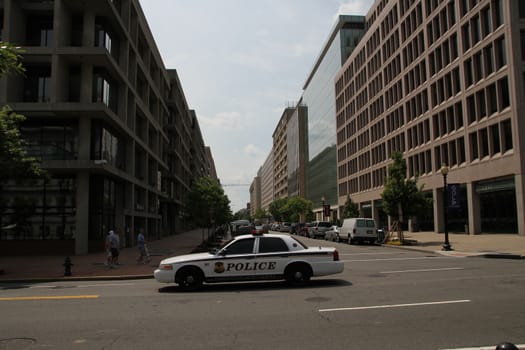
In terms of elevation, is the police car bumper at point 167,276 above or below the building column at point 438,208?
below

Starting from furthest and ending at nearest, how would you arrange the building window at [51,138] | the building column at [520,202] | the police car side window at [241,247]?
the building column at [520,202]
the building window at [51,138]
the police car side window at [241,247]

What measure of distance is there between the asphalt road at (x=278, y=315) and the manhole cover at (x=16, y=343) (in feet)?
0.05

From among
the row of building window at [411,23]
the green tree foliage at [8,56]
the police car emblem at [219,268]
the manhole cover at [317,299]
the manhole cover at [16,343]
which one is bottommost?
the manhole cover at [16,343]

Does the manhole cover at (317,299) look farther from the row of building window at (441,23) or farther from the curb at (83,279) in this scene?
the row of building window at (441,23)

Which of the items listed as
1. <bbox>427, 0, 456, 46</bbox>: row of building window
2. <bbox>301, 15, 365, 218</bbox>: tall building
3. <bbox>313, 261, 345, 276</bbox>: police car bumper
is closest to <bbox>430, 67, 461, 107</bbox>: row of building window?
<bbox>427, 0, 456, 46</bbox>: row of building window

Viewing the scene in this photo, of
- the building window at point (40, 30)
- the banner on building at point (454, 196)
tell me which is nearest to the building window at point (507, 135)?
the banner on building at point (454, 196)

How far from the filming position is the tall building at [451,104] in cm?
3234

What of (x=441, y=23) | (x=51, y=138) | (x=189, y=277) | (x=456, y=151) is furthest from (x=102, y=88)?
(x=441, y=23)

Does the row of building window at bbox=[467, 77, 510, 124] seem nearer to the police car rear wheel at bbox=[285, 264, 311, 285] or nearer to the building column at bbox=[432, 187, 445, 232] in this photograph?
the building column at bbox=[432, 187, 445, 232]

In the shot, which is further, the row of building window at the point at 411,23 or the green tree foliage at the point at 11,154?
the row of building window at the point at 411,23

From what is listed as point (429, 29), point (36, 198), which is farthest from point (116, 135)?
point (429, 29)

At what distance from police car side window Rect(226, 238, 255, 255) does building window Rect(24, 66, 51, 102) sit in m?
22.0

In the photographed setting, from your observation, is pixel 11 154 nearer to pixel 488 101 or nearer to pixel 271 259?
pixel 271 259

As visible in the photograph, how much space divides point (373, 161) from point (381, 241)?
30783 mm
